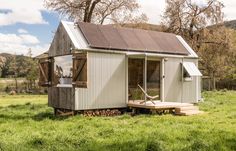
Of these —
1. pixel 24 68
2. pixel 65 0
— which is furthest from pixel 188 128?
pixel 24 68

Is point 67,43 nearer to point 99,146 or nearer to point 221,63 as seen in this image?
point 99,146

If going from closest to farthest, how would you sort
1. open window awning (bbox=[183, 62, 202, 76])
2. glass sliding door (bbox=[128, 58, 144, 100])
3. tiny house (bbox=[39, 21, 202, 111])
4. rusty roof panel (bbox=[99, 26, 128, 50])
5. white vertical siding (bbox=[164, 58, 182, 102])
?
1. tiny house (bbox=[39, 21, 202, 111])
2. rusty roof panel (bbox=[99, 26, 128, 50])
3. glass sliding door (bbox=[128, 58, 144, 100])
4. white vertical siding (bbox=[164, 58, 182, 102])
5. open window awning (bbox=[183, 62, 202, 76])

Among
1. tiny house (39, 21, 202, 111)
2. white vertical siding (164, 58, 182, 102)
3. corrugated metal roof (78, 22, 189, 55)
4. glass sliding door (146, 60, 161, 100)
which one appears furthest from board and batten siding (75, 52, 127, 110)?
white vertical siding (164, 58, 182, 102)

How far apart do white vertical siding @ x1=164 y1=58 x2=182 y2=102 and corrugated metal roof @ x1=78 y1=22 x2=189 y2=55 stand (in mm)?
591

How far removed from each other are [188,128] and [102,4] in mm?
19120

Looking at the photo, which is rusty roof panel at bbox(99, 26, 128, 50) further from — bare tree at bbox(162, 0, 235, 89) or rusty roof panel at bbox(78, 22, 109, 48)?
bare tree at bbox(162, 0, 235, 89)

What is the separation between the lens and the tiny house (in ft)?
53.8

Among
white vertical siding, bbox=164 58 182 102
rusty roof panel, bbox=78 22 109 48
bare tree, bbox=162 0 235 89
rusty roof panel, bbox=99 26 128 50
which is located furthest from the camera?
bare tree, bbox=162 0 235 89

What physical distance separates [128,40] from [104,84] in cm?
286

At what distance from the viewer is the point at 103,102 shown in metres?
17.0

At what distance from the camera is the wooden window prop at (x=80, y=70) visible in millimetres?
15391

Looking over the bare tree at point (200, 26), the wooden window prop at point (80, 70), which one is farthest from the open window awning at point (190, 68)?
the bare tree at point (200, 26)

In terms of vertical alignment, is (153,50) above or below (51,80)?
above

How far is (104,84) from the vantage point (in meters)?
17.0
